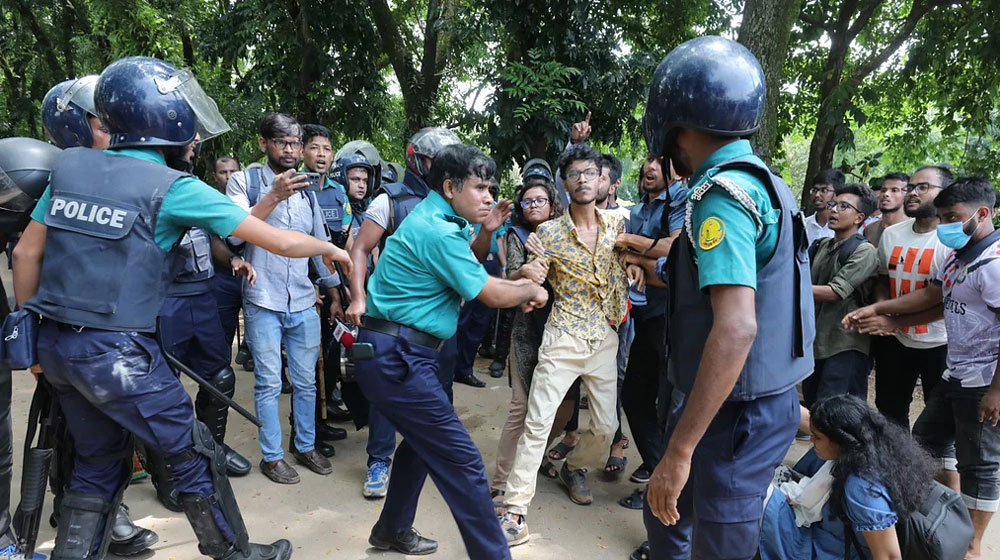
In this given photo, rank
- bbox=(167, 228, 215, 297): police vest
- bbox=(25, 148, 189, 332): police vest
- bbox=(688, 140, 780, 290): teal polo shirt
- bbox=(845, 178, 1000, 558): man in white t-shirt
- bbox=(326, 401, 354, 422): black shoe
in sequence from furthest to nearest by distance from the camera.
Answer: bbox=(326, 401, 354, 422): black shoe → bbox=(167, 228, 215, 297): police vest → bbox=(845, 178, 1000, 558): man in white t-shirt → bbox=(25, 148, 189, 332): police vest → bbox=(688, 140, 780, 290): teal polo shirt

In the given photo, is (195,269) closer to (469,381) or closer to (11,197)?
(11,197)

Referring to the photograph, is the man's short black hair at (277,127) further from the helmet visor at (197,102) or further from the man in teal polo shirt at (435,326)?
the man in teal polo shirt at (435,326)

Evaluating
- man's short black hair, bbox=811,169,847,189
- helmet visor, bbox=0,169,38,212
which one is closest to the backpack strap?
helmet visor, bbox=0,169,38,212

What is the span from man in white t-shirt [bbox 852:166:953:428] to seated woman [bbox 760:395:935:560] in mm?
1187

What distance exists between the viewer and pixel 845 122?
294 inches

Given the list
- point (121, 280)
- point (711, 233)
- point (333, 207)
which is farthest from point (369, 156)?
point (711, 233)

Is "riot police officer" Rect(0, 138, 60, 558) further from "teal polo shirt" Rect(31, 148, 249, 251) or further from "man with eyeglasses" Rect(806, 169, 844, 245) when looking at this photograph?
"man with eyeglasses" Rect(806, 169, 844, 245)

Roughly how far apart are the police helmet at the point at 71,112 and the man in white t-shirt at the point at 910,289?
13.2 ft

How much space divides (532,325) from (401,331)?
3.63ft

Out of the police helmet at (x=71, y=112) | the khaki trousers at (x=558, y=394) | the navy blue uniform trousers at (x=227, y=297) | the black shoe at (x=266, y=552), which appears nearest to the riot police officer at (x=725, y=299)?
the khaki trousers at (x=558, y=394)

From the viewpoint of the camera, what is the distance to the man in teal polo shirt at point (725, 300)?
165cm

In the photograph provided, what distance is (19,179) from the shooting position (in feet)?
8.66

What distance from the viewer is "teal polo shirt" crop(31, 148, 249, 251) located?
2.30 meters

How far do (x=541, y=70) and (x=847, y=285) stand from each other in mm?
3539
